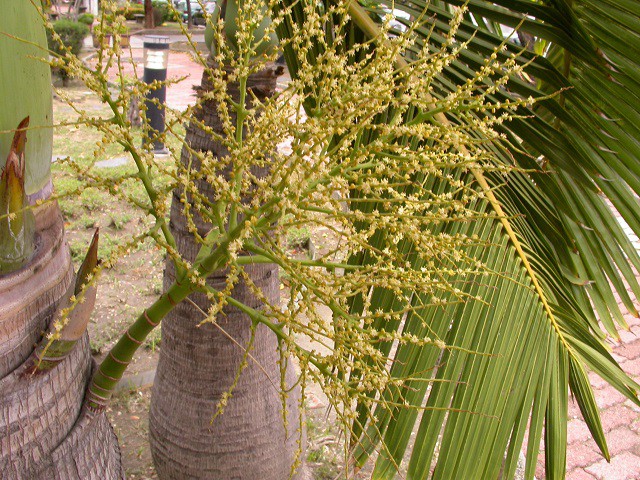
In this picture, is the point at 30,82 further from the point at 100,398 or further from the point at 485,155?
the point at 485,155

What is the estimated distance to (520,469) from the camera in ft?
11.2

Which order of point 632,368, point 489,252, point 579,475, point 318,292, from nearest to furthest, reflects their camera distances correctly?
point 318,292 → point 489,252 → point 579,475 → point 632,368

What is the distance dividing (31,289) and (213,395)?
1.19 metres

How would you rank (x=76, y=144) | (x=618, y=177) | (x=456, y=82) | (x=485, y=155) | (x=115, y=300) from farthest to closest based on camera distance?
1. (x=76, y=144)
2. (x=115, y=300)
3. (x=456, y=82)
4. (x=618, y=177)
5. (x=485, y=155)

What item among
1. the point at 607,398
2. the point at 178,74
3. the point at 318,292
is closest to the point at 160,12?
the point at 178,74

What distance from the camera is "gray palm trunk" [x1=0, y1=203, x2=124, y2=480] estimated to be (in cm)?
131

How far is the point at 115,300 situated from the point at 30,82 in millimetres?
3323

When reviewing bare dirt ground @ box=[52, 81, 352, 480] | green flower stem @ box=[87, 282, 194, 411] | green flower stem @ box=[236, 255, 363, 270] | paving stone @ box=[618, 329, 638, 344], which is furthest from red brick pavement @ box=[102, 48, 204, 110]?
green flower stem @ box=[236, 255, 363, 270]

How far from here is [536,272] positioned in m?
1.85

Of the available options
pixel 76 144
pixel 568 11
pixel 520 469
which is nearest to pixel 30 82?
pixel 568 11

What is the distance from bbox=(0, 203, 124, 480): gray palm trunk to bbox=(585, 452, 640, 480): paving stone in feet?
9.35

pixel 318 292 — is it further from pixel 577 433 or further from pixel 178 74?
pixel 178 74

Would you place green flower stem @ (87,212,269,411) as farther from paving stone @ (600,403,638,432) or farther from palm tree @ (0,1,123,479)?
paving stone @ (600,403,638,432)

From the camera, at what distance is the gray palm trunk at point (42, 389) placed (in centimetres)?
131
